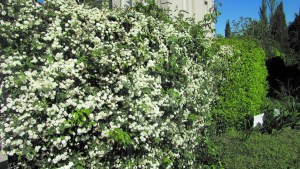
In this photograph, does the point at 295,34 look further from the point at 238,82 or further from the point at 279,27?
the point at 238,82

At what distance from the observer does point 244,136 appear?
477 cm

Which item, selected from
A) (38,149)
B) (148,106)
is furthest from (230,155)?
(38,149)

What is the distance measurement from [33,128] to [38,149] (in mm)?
176

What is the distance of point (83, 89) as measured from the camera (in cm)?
271

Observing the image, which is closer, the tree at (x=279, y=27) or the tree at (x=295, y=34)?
the tree at (x=295, y=34)

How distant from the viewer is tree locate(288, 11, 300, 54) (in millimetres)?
23364

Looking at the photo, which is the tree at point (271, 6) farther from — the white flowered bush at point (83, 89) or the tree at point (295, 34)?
the white flowered bush at point (83, 89)

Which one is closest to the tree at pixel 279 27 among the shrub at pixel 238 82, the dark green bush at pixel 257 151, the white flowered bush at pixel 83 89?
the shrub at pixel 238 82

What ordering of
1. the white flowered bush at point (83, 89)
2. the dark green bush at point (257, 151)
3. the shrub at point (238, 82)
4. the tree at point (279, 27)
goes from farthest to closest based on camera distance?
the tree at point (279, 27) < the shrub at point (238, 82) < the dark green bush at point (257, 151) < the white flowered bush at point (83, 89)

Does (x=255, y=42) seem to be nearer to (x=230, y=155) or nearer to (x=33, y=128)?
(x=230, y=155)

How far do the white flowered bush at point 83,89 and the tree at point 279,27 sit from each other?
2278 centimetres

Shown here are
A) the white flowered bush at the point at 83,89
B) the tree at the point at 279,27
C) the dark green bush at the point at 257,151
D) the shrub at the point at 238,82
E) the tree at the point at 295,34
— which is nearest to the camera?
the white flowered bush at the point at 83,89

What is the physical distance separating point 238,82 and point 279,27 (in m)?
21.0

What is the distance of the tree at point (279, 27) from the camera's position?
24031 millimetres
